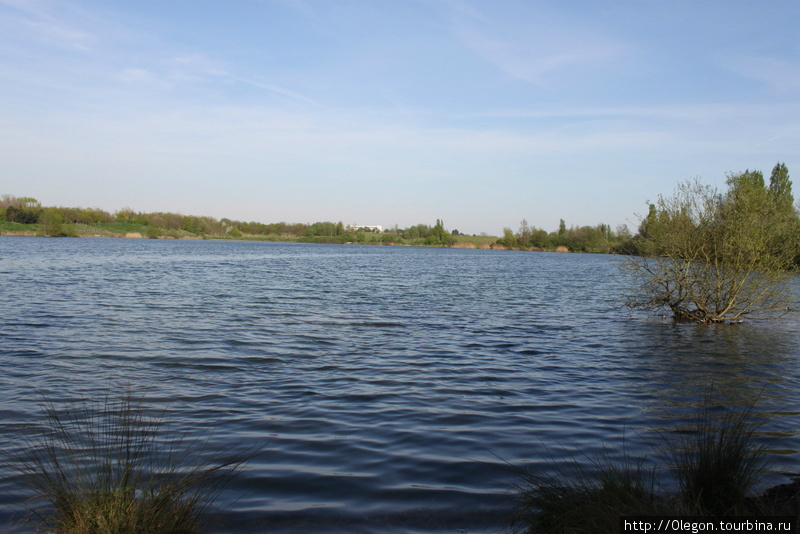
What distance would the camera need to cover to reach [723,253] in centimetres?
1997

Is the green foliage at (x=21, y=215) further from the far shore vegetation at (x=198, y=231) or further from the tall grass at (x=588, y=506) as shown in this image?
the tall grass at (x=588, y=506)

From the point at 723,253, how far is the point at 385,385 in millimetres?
15308

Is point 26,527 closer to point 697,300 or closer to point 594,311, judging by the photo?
point 697,300

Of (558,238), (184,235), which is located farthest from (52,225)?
(558,238)

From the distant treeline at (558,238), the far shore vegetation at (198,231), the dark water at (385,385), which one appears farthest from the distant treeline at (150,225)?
the dark water at (385,385)

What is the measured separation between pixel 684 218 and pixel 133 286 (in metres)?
25.6

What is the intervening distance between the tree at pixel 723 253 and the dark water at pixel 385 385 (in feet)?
3.81

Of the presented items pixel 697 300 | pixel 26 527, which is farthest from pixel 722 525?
pixel 697 300

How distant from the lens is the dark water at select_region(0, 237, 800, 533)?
605cm

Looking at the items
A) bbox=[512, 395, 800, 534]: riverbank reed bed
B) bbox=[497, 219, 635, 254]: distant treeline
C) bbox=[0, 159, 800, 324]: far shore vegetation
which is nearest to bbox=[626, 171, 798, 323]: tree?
bbox=[0, 159, 800, 324]: far shore vegetation

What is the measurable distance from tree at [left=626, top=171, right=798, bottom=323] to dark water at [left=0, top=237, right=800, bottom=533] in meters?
1.16

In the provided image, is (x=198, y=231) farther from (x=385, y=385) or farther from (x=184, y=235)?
(x=385, y=385)

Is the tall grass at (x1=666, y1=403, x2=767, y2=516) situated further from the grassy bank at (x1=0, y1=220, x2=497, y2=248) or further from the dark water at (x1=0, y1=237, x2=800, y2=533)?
the grassy bank at (x1=0, y1=220, x2=497, y2=248)

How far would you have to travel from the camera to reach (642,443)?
7688mm
